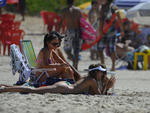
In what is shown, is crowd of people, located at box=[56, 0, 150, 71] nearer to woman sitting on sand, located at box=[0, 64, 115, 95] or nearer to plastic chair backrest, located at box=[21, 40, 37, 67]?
plastic chair backrest, located at box=[21, 40, 37, 67]

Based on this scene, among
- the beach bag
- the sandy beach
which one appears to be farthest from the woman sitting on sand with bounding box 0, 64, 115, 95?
the beach bag

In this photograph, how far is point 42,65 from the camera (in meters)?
7.54

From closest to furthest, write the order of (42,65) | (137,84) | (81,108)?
(81,108), (42,65), (137,84)

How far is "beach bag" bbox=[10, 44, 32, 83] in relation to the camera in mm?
7805

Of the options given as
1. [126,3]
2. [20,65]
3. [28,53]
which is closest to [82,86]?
[20,65]

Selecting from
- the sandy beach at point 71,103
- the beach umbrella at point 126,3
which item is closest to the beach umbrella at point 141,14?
the beach umbrella at point 126,3

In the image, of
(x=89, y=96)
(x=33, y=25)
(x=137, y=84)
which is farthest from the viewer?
(x=33, y=25)

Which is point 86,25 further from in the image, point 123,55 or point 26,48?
point 26,48

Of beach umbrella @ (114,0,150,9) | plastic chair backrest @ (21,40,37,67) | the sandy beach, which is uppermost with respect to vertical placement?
beach umbrella @ (114,0,150,9)

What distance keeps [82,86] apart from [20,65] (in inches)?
49.2

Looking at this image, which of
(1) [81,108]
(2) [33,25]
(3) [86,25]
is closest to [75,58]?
(3) [86,25]

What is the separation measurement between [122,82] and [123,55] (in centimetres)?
397

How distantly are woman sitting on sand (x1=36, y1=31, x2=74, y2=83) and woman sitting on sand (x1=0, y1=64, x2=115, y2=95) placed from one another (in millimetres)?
252

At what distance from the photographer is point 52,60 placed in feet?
25.2
